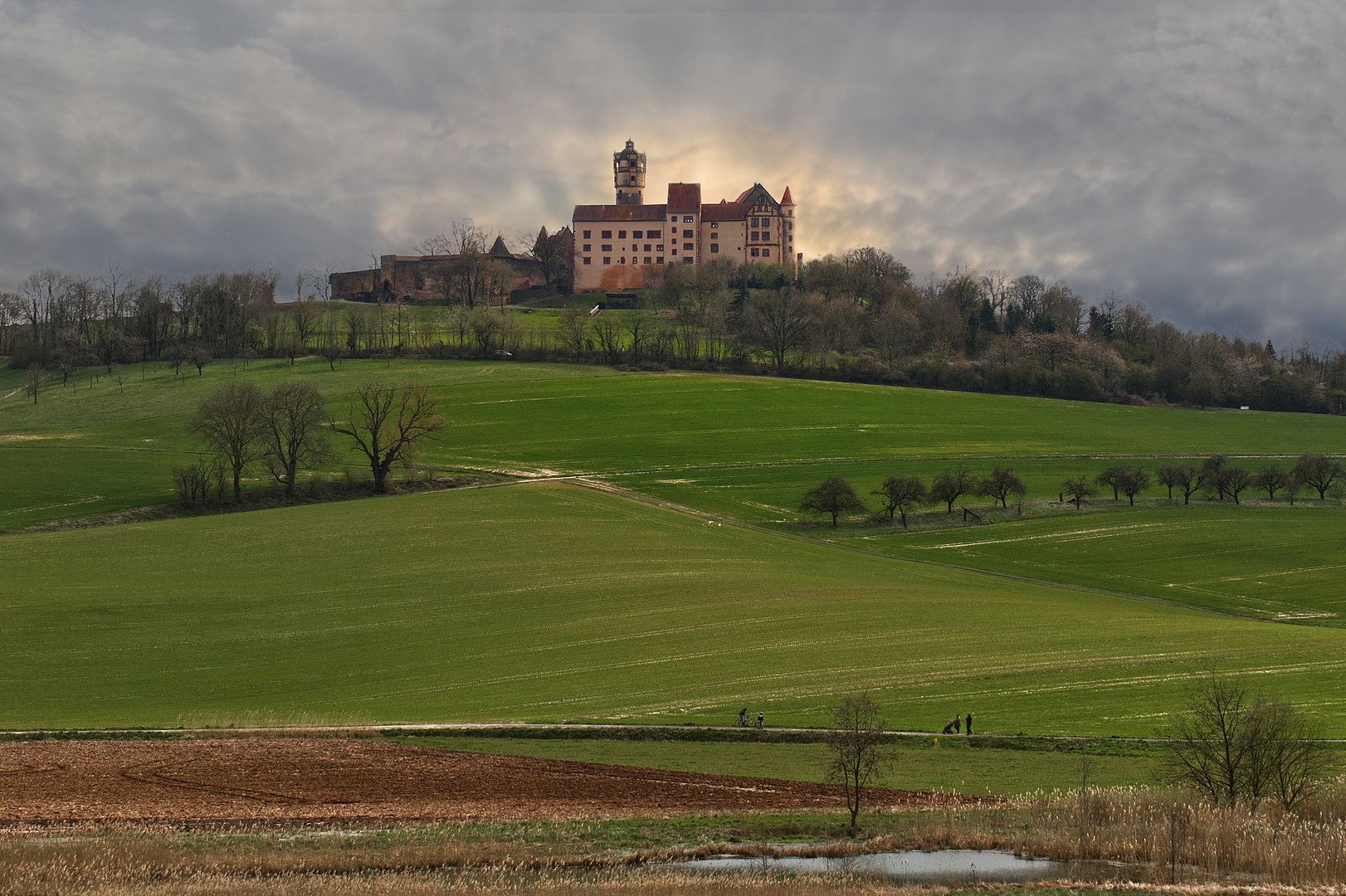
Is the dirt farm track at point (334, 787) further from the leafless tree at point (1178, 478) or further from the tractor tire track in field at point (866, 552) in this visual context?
the leafless tree at point (1178, 478)

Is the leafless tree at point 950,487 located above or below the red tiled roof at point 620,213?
below

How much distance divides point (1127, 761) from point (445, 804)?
1648cm

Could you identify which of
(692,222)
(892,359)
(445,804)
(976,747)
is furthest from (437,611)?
(692,222)

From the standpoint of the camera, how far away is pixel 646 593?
44.5m

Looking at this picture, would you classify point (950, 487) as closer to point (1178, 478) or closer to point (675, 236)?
point (1178, 478)

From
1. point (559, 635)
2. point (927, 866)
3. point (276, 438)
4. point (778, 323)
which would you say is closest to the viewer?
point (927, 866)

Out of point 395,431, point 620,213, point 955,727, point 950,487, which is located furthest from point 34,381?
point 955,727

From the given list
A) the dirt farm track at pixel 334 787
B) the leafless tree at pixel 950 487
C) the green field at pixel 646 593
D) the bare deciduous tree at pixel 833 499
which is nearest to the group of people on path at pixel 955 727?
the green field at pixel 646 593

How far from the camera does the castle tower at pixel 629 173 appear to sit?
183 m

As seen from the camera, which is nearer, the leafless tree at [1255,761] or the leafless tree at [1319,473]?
the leafless tree at [1255,761]

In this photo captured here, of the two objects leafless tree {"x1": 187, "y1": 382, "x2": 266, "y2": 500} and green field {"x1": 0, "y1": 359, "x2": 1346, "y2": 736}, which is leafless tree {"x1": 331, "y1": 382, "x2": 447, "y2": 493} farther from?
leafless tree {"x1": 187, "y1": 382, "x2": 266, "y2": 500}

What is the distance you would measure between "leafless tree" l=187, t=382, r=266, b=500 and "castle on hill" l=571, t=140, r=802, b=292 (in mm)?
104148

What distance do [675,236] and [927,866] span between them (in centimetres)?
15898

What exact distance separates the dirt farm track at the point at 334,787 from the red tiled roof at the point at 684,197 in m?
153
